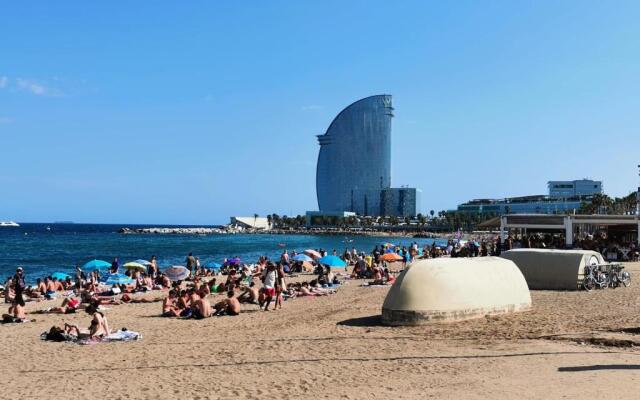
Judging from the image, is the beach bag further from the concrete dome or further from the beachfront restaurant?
the beachfront restaurant

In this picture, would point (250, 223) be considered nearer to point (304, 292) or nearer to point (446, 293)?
point (304, 292)

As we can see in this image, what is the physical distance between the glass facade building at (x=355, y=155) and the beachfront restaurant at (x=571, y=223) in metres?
145

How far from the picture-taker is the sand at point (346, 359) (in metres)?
7.65

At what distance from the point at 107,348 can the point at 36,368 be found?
1658 millimetres

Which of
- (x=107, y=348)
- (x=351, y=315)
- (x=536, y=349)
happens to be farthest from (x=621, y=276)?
(x=107, y=348)

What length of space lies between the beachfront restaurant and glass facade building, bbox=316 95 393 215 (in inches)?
5711

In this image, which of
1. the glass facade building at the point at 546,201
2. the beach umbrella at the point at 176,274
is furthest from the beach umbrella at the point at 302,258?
the glass facade building at the point at 546,201

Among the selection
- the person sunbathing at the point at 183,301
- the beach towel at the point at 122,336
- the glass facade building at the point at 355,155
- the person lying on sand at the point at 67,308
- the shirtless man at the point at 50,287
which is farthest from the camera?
the glass facade building at the point at 355,155

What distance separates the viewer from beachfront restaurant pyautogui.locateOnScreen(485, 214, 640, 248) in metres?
30.2

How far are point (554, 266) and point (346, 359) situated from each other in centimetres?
1010

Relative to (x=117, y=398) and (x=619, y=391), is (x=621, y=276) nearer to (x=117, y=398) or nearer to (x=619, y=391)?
(x=619, y=391)

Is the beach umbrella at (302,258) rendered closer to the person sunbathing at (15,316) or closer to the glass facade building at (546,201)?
the person sunbathing at (15,316)

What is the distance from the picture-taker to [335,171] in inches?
7156

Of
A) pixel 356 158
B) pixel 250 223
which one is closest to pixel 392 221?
pixel 356 158
